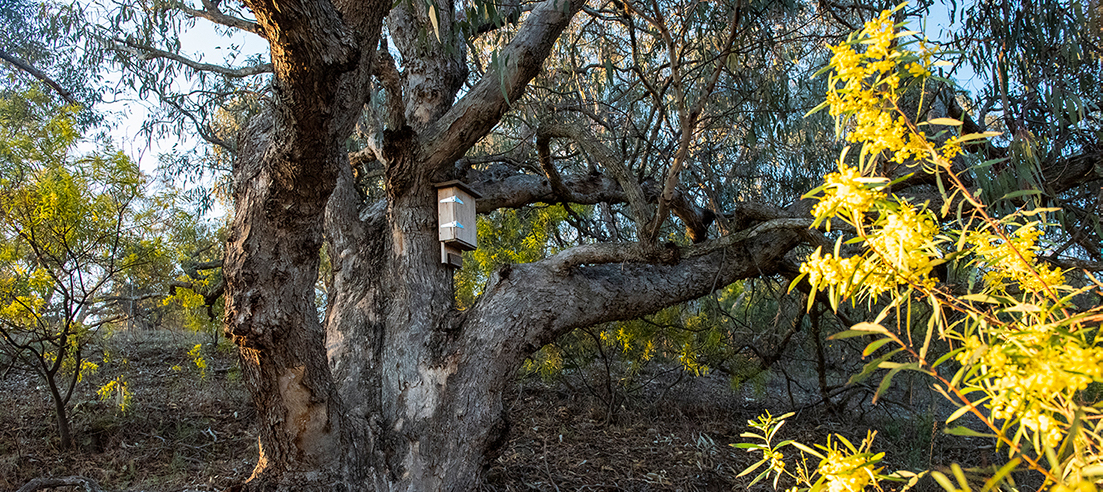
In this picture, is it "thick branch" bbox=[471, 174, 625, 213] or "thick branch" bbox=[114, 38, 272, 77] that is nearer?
"thick branch" bbox=[471, 174, 625, 213]

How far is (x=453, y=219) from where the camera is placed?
126 inches

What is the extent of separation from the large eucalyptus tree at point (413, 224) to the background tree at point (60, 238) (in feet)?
3.44

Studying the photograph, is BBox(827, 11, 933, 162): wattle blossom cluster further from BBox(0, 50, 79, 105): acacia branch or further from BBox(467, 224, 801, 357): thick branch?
BBox(0, 50, 79, 105): acacia branch

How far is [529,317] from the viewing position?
3.04 metres

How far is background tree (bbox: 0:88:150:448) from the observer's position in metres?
3.36

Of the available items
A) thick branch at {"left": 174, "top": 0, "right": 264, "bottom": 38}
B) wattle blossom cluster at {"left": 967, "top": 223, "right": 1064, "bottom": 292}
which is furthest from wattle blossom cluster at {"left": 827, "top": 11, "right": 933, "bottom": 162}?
thick branch at {"left": 174, "top": 0, "right": 264, "bottom": 38}

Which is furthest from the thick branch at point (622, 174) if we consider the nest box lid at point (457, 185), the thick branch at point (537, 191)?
the thick branch at point (537, 191)

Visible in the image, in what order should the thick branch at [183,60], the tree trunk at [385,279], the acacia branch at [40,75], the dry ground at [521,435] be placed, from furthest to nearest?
the acacia branch at [40,75], the thick branch at [183,60], the dry ground at [521,435], the tree trunk at [385,279]

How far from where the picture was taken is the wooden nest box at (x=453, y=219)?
3.21 meters

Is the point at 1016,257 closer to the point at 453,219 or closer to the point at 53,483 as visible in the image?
the point at 453,219

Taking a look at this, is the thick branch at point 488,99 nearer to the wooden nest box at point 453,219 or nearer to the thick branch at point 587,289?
the wooden nest box at point 453,219

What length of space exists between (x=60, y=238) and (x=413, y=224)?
1.88 m

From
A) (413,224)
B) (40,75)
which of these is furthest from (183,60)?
(413,224)

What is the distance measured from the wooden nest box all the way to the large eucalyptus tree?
0.05 m
